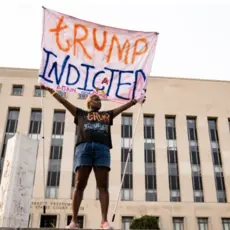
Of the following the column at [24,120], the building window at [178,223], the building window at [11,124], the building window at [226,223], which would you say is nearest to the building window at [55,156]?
the column at [24,120]

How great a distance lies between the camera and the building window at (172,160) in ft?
91.2

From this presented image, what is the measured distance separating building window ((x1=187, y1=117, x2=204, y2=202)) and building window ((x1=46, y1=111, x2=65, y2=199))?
12.0 meters

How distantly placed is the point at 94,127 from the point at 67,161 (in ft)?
77.8

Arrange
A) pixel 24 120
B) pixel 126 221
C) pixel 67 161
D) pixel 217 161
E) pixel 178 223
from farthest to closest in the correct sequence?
pixel 24 120 → pixel 217 161 → pixel 67 161 → pixel 178 223 → pixel 126 221

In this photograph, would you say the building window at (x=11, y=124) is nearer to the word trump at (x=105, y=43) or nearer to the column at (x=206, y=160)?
the column at (x=206, y=160)

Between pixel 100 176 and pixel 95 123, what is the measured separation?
0.82 m

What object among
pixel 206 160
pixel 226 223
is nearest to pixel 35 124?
pixel 206 160

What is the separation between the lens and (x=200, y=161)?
95.7 ft

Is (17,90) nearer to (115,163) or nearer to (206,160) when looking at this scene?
(115,163)

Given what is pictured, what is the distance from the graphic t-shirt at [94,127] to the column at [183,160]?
24.2m

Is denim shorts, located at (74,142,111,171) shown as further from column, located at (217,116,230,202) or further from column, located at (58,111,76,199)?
column, located at (217,116,230,202)

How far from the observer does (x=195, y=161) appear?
29.3 metres

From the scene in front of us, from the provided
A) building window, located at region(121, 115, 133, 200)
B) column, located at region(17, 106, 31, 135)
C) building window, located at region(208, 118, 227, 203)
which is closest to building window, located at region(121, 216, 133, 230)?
building window, located at region(121, 115, 133, 200)

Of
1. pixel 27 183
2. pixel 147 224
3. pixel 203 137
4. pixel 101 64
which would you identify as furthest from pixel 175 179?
pixel 101 64
